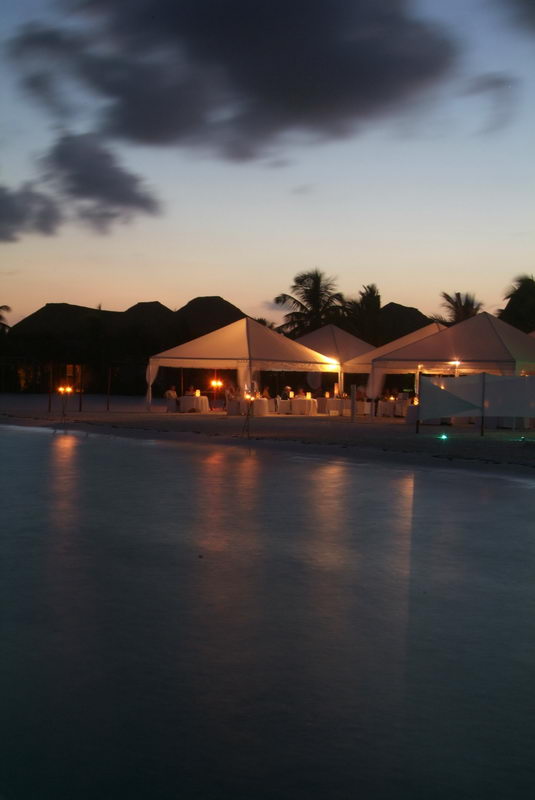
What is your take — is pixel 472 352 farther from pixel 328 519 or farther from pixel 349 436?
pixel 328 519

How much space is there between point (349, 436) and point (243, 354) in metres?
12.1

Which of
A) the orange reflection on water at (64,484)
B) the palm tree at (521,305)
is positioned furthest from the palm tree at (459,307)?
the orange reflection on water at (64,484)

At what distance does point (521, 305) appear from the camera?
63125mm

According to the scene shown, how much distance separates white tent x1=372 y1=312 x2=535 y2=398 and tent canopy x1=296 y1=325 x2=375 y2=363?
8.19m

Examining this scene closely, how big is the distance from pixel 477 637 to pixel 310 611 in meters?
1.12

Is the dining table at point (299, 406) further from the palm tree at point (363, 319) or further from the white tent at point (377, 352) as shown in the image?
the palm tree at point (363, 319)

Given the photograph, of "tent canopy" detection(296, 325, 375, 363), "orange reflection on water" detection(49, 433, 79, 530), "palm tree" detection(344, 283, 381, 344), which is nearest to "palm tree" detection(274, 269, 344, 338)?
"palm tree" detection(344, 283, 381, 344)

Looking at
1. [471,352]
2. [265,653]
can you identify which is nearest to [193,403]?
[471,352]

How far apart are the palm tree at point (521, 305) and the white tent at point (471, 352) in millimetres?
30381

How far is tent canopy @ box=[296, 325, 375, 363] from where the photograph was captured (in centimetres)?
4141

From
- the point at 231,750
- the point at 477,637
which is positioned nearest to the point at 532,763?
the point at 231,750

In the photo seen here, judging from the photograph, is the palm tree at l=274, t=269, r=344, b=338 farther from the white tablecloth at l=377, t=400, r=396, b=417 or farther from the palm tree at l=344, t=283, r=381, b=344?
the white tablecloth at l=377, t=400, r=396, b=417

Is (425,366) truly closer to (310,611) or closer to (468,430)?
(468,430)

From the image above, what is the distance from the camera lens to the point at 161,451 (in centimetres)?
1936
